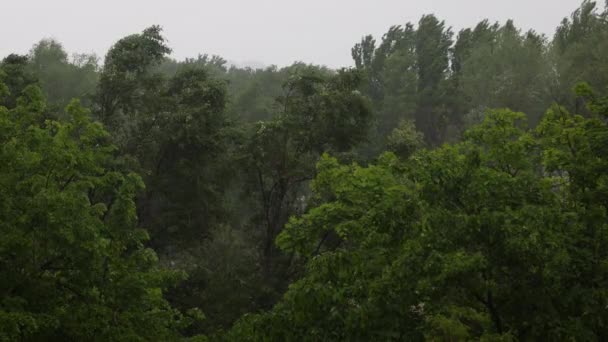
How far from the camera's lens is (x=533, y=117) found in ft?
154

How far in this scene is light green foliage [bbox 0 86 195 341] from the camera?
34.9 feet

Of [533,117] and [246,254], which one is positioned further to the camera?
[533,117]

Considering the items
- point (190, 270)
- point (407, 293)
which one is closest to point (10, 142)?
point (407, 293)

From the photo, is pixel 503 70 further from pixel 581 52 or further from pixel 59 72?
pixel 59 72

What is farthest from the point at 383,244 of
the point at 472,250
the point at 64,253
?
the point at 64,253

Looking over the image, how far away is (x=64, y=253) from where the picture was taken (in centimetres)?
1129

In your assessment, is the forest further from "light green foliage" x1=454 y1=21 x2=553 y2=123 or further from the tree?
"light green foliage" x1=454 y1=21 x2=553 y2=123

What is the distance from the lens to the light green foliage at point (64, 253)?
1063 centimetres

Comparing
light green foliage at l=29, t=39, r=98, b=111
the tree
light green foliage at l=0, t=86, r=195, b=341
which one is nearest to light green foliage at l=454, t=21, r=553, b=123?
light green foliage at l=29, t=39, r=98, b=111

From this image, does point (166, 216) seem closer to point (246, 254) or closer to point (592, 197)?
point (246, 254)

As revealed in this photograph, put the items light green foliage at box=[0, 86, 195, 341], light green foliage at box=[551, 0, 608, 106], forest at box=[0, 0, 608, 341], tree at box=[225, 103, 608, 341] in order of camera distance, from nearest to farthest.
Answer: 1. tree at box=[225, 103, 608, 341]
2. forest at box=[0, 0, 608, 341]
3. light green foliage at box=[0, 86, 195, 341]
4. light green foliage at box=[551, 0, 608, 106]

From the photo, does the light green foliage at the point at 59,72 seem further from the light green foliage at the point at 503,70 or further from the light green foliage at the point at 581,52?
the light green foliage at the point at 581,52

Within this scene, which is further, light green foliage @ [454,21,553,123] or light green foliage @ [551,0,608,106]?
light green foliage @ [454,21,553,123]

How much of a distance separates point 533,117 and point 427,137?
435 inches
